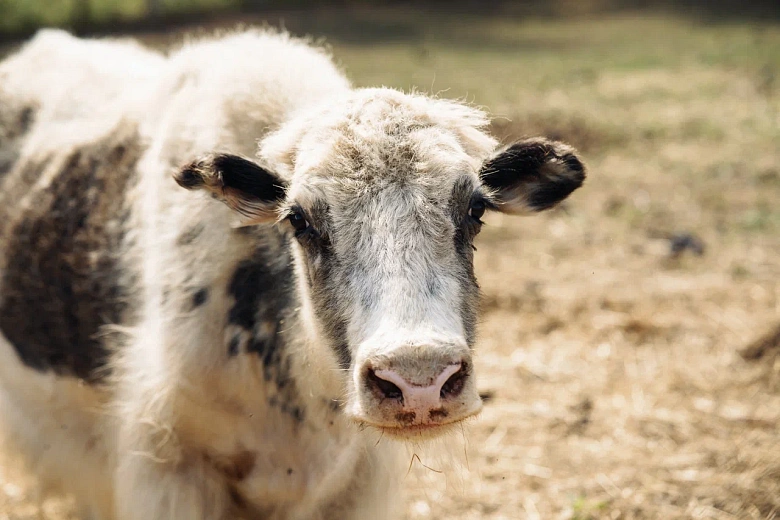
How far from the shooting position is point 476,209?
11.2ft

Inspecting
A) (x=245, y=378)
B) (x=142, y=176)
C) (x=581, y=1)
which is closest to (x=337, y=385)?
(x=245, y=378)

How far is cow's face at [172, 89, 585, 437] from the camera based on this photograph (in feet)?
9.33

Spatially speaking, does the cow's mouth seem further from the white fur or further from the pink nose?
the white fur

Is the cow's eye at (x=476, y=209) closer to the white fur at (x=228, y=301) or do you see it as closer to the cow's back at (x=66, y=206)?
the white fur at (x=228, y=301)

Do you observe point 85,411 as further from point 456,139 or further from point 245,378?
point 456,139

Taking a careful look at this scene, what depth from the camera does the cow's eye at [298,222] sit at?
11.2 feet

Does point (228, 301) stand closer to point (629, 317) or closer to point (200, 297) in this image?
point (200, 297)

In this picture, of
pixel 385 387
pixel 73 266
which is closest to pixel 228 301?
pixel 73 266

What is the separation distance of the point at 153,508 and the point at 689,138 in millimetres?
9195

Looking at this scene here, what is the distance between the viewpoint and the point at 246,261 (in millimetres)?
3934

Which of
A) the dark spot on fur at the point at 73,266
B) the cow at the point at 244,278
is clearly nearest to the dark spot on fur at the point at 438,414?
the cow at the point at 244,278

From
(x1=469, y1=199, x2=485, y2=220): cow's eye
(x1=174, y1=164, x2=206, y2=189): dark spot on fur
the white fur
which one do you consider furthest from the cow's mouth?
(x1=174, y1=164, x2=206, y2=189): dark spot on fur

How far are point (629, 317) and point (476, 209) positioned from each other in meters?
3.93

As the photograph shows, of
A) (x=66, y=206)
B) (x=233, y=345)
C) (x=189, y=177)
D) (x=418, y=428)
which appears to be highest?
(x=189, y=177)
